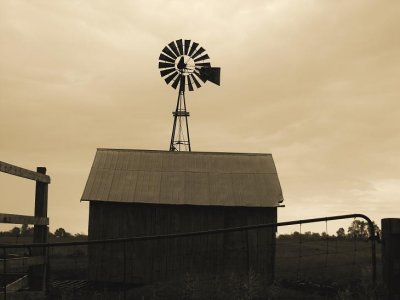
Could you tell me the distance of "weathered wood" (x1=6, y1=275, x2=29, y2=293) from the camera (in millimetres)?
11898

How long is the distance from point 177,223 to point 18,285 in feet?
39.8

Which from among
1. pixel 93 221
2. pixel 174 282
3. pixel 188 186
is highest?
pixel 188 186

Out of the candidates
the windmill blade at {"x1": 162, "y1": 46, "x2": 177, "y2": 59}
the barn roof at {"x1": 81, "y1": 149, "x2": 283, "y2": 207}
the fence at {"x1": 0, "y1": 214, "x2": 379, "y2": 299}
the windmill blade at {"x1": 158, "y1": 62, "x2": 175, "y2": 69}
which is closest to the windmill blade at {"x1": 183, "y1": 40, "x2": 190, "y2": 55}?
the windmill blade at {"x1": 162, "y1": 46, "x2": 177, "y2": 59}

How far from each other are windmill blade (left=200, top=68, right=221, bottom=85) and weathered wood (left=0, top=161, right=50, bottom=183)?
19717mm

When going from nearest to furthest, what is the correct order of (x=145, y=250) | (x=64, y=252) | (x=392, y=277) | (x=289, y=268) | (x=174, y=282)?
(x=392, y=277) < (x=174, y=282) < (x=145, y=250) < (x=289, y=268) < (x=64, y=252)

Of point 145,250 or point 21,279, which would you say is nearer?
point 21,279

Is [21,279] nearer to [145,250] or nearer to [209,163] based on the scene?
[145,250]

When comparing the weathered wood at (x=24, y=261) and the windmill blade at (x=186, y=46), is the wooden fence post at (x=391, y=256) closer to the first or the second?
the weathered wood at (x=24, y=261)

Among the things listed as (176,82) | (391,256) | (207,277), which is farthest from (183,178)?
(391,256)

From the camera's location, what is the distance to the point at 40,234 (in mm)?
13336

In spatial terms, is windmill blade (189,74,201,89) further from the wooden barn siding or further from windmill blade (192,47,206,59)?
the wooden barn siding

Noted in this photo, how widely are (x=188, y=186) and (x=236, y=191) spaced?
2.09 metres

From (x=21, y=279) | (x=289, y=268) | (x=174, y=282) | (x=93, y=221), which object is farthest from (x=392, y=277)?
(x=289, y=268)

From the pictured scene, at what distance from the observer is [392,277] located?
878 centimetres
